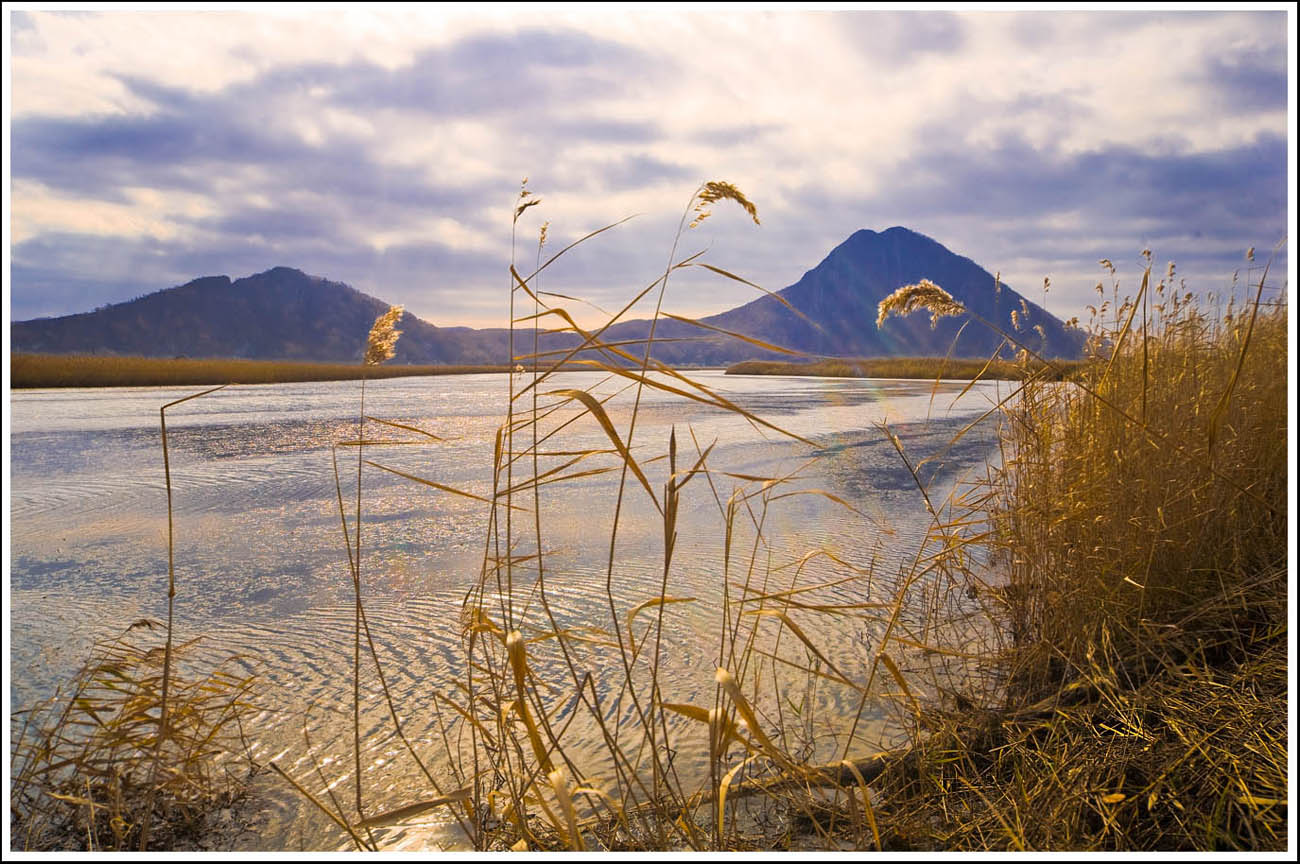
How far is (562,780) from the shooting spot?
2.85 feet

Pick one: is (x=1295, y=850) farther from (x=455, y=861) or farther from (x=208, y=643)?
(x=208, y=643)

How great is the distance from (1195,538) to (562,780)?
204 centimetres

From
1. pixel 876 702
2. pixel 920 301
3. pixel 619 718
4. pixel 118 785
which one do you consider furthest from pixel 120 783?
pixel 920 301

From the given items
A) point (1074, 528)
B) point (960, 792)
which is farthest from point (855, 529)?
point (960, 792)

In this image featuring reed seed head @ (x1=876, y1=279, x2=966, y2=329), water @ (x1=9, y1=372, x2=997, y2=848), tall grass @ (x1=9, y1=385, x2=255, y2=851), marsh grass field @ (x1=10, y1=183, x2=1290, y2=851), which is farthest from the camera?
water @ (x1=9, y1=372, x2=997, y2=848)

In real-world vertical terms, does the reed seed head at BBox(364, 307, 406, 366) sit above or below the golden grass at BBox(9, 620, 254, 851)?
above

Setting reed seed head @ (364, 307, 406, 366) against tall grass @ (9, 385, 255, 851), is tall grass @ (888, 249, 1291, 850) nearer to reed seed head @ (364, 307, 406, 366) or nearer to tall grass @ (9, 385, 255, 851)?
reed seed head @ (364, 307, 406, 366)

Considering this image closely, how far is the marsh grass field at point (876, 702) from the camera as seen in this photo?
128 cm

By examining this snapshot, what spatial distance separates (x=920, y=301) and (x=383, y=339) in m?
1.37

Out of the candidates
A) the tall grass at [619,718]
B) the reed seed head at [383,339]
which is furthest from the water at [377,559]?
the reed seed head at [383,339]

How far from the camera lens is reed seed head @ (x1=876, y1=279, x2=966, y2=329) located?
1.98 metres

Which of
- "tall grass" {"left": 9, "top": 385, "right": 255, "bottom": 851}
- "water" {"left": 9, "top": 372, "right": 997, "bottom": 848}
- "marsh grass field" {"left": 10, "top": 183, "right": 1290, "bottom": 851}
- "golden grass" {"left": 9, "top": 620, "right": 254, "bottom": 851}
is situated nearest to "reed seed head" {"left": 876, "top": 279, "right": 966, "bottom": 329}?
"marsh grass field" {"left": 10, "top": 183, "right": 1290, "bottom": 851}

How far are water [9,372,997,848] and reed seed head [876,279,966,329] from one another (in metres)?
0.58

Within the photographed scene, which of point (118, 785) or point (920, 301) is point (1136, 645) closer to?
point (920, 301)
